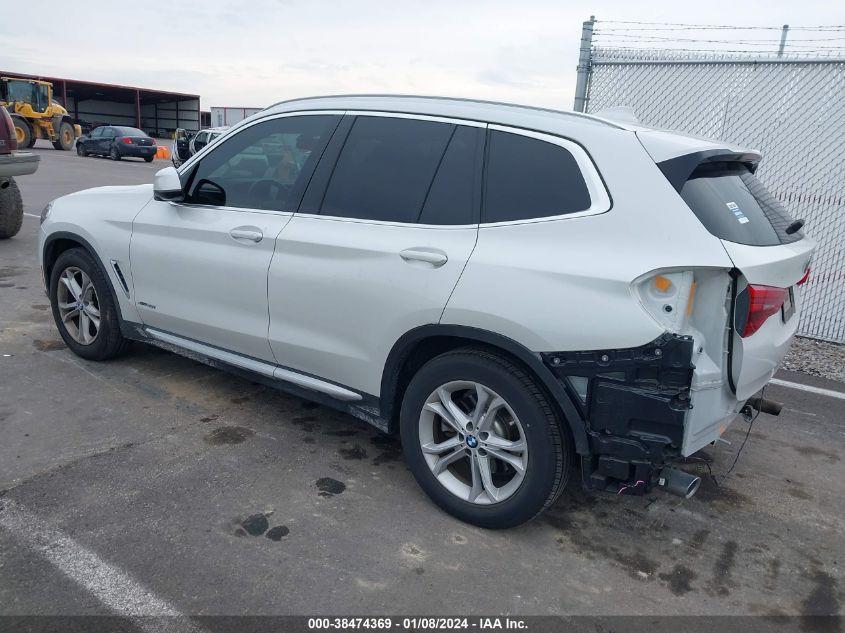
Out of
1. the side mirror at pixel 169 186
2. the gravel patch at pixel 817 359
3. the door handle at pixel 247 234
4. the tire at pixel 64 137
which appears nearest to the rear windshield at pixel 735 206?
the door handle at pixel 247 234

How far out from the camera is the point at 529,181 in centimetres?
304

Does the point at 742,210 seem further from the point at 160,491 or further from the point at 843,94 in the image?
the point at 843,94

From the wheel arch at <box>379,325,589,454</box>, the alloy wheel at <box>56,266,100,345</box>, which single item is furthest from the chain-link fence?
the alloy wheel at <box>56,266,100,345</box>

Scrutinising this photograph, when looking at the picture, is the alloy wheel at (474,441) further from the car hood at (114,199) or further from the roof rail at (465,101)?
the car hood at (114,199)

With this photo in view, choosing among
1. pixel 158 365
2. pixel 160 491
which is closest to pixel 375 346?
pixel 160 491

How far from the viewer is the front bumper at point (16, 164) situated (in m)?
8.12

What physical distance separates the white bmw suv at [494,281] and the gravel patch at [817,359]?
2.90 metres

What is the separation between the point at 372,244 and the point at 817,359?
469 cm

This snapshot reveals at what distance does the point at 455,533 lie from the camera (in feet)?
10.4

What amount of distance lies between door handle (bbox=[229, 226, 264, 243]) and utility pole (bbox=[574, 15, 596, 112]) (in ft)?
13.7

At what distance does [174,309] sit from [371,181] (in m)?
1.60

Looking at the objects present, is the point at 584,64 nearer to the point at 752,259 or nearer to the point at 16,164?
the point at 752,259

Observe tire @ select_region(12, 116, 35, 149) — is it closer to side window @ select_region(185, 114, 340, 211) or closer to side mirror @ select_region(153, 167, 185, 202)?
side mirror @ select_region(153, 167, 185, 202)

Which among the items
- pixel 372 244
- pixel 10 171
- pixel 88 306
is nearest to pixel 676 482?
pixel 372 244
